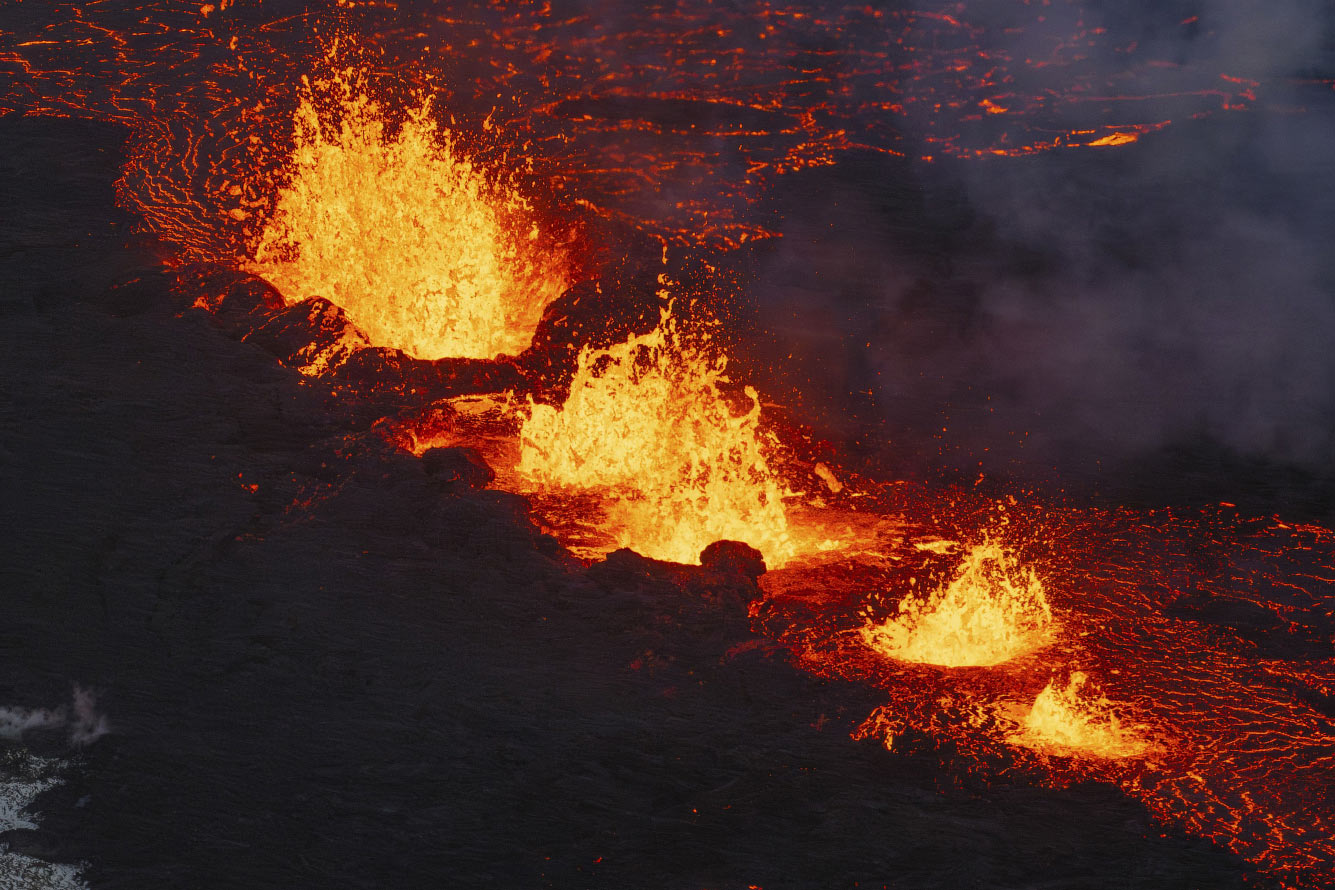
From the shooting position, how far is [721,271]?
665cm

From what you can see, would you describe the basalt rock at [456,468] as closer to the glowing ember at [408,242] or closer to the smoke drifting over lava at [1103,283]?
the glowing ember at [408,242]

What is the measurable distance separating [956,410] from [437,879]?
129 inches

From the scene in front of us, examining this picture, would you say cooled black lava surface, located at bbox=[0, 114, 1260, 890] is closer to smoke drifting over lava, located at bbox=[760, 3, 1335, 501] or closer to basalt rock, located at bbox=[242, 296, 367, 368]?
basalt rock, located at bbox=[242, 296, 367, 368]

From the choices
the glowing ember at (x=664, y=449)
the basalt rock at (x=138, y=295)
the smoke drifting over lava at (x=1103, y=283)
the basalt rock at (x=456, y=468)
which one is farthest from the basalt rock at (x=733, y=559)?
the basalt rock at (x=138, y=295)

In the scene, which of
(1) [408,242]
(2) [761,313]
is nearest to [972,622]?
(2) [761,313]

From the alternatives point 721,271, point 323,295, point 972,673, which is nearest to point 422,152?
point 323,295

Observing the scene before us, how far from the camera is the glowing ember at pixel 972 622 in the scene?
14.7ft

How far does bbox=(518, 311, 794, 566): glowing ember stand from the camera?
5.07m

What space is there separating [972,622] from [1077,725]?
2.00ft

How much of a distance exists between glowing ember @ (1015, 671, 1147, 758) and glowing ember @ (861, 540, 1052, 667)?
0.29 m

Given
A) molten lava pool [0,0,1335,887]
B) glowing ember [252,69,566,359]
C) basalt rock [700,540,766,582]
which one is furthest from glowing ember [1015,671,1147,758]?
glowing ember [252,69,566,359]

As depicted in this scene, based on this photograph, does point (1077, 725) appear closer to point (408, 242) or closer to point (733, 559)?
point (733, 559)

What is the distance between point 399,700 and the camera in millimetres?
3979

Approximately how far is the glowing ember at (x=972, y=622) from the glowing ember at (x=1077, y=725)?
291 mm
